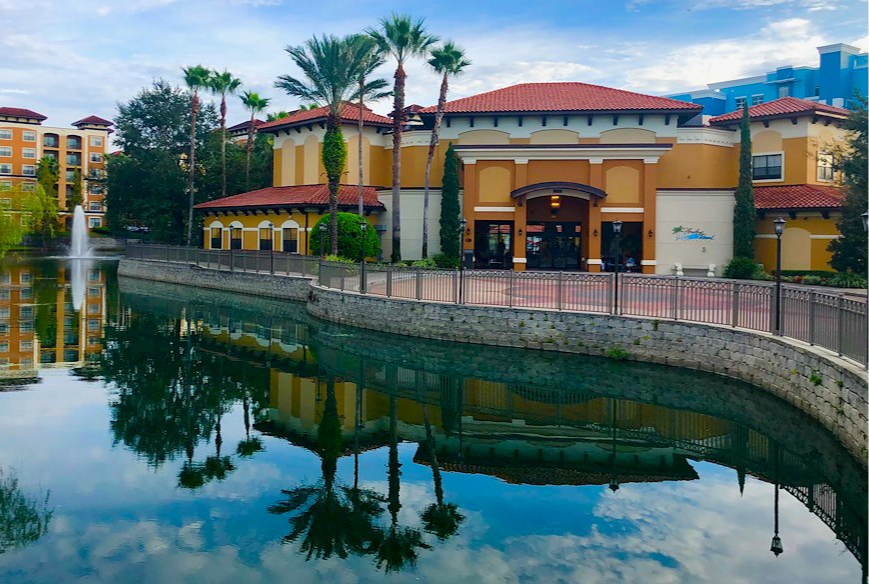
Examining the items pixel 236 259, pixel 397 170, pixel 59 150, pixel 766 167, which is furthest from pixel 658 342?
pixel 59 150

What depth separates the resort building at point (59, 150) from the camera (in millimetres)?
95250

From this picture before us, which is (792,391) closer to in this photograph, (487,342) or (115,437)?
(487,342)

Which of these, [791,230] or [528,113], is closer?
[791,230]

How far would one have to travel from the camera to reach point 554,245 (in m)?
39.8

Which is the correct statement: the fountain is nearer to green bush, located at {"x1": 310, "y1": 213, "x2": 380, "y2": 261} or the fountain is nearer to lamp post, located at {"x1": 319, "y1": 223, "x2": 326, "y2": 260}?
green bush, located at {"x1": 310, "y1": 213, "x2": 380, "y2": 261}

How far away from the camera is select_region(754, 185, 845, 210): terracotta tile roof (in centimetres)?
3428

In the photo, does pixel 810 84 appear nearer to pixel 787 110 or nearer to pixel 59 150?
pixel 787 110

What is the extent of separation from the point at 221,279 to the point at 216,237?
11143mm

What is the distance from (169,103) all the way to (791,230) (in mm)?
44659

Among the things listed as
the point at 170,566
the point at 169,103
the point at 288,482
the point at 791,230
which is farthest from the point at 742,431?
the point at 169,103

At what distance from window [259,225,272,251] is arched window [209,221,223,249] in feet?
16.7

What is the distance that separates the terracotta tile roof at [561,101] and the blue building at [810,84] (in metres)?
26.4

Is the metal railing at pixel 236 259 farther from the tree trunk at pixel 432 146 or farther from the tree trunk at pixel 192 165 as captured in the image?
the tree trunk at pixel 432 146

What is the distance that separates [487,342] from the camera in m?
22.4
